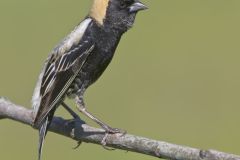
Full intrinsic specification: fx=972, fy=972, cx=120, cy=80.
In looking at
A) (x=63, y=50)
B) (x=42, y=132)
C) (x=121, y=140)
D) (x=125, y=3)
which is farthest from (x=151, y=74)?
(x=121, y=140)

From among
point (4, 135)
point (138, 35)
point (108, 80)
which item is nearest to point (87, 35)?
point (4, 135)

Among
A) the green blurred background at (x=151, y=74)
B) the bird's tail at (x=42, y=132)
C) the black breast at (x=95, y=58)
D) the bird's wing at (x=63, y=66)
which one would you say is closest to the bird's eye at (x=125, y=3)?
the black breast at (x=95, y=58)

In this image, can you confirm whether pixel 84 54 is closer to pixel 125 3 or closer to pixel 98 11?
pixel 98 11

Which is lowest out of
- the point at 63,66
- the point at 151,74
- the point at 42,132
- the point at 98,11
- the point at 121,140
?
the point at 151,74

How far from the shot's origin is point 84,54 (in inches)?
226

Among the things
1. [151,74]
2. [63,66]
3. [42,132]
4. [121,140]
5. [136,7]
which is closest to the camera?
[121,140]

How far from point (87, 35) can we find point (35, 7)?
8507 millimetres

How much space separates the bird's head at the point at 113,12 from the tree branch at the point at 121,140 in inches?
26.9

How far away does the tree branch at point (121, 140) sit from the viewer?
14.2ft

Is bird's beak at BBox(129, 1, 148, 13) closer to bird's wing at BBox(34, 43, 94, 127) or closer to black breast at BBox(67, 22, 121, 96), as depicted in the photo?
black breast at BBox(67, 22, 121, 96)

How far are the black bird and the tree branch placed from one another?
0.68 feet

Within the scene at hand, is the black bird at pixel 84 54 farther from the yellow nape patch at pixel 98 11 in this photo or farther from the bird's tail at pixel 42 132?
the bird's tail at pixel 42 132

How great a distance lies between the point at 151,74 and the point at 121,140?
659 cm

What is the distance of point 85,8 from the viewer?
14016mm
